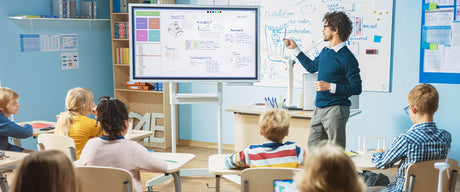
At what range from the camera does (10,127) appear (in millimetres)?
3752

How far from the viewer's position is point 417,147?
2514 millimetres

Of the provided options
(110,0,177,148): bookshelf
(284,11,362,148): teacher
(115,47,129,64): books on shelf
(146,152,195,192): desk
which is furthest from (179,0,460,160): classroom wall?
(146,152,195,192): desk

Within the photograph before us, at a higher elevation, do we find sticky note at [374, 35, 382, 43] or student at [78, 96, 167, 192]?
sticky note at [374, 35, 382, 43]

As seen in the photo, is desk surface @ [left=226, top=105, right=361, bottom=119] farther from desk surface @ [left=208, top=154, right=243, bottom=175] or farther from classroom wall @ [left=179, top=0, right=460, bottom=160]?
desk surface @ [left=208, top=154, right=243, bottom=175]

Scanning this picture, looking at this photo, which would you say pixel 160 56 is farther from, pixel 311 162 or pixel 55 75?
pixel 311 162

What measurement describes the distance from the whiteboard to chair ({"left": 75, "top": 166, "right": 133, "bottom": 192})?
8.95ft

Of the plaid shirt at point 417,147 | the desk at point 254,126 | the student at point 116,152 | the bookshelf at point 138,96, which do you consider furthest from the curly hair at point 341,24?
the bookshelf at point 138,96

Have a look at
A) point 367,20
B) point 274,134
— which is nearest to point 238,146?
point 367,20

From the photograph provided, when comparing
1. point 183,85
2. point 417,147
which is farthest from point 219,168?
point 183,85

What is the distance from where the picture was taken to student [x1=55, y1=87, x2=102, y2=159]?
3420 mm

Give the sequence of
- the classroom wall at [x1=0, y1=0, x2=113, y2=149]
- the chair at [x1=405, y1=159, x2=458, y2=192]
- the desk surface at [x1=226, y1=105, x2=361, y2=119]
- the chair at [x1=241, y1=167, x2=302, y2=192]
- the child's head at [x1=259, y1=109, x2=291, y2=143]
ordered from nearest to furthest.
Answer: the chair at [x1=241, y1=167, x2=302, y2=192] < the chair at [x1=405, y1=159, x2=458, y2=192] < the child's head at [x1=259, y1=109, x2=291, y2=143] < the desk surface at [x1=226, y1=105, x2=361, y2=119] < the classroom wall at [x1=0, y1=0, x2=113, y2=149]

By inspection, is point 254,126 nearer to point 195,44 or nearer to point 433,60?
point 195,44

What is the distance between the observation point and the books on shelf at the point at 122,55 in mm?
6121

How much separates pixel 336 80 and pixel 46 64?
3.62 meters
